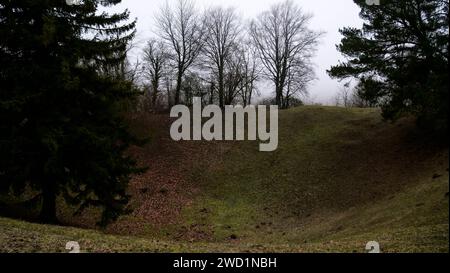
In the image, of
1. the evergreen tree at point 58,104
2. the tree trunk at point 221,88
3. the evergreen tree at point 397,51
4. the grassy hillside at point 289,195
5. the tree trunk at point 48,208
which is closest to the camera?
the grassy hillside at point 289,195

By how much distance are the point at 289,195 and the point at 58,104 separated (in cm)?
1364

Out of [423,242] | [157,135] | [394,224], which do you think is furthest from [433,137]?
[157,135]

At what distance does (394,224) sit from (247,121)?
21.2 meters

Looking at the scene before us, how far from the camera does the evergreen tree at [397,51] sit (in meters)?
21.1

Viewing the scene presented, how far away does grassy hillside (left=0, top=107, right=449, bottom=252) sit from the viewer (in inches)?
511

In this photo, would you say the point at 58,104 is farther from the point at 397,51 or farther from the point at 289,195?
the point at 397,51

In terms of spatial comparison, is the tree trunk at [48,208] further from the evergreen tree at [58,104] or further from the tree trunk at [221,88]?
the tree trunk at [221,88]

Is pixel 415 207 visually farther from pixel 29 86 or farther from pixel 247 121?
pixel 247 121

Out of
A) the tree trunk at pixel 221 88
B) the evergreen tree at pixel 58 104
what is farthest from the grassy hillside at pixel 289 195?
the tree trunk at pixel 221 88

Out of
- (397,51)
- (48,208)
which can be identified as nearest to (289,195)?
(397,51)

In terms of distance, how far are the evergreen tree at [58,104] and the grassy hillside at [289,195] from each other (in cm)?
218

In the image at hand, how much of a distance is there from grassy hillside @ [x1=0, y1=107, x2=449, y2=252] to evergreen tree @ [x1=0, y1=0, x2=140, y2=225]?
2.18 m

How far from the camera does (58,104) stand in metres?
16.2

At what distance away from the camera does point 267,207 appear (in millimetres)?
23672
